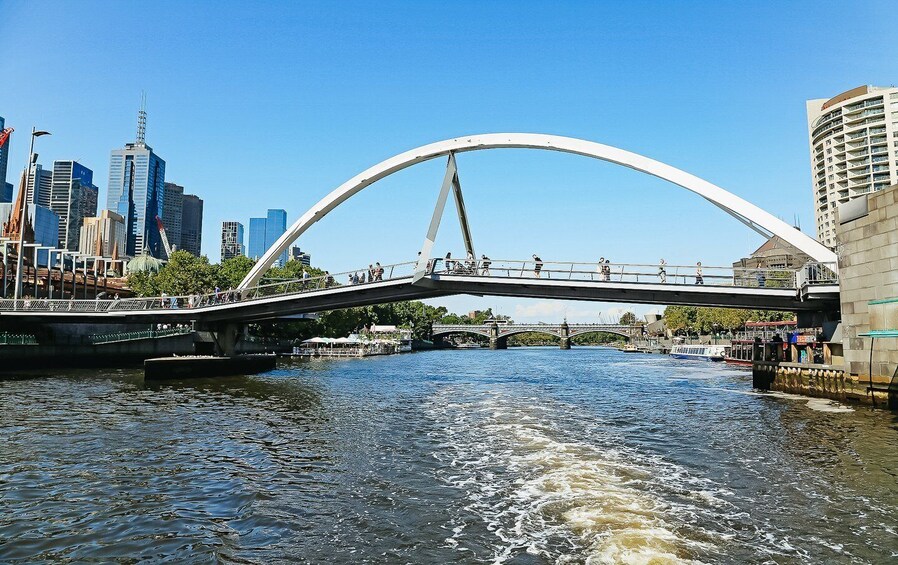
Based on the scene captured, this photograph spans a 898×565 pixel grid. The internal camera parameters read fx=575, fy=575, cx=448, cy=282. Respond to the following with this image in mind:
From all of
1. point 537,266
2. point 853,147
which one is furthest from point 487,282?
point 853,147

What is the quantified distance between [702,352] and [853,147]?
7386cm

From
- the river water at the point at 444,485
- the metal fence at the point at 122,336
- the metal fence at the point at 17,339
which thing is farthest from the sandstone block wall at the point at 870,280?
the metal fence at the point at 122,336

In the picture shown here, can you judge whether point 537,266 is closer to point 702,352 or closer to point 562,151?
point 562,151

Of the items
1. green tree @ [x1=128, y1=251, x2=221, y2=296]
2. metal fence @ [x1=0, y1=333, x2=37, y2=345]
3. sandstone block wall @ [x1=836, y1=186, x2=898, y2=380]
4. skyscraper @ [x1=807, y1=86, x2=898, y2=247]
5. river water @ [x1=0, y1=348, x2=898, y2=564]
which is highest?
skyscraper @ [x1=807, y1=86, x2=898, y2=247]

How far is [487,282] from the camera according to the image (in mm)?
36281

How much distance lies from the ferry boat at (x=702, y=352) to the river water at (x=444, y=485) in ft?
207

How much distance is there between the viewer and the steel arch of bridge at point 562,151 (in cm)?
3566

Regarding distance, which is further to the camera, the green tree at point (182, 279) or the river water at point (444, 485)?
the green tree at point (182, 279)

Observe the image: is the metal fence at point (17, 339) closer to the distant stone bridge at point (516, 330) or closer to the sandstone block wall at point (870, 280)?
the sandstone block wall at point (870, 280)

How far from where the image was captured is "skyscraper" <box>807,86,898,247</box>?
398 feet

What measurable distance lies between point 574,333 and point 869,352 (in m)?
132

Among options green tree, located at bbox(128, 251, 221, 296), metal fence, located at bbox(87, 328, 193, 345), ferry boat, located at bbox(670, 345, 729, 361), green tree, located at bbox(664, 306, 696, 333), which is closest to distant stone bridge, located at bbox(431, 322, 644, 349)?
green tree, located at bbox(664, 306, 696, 333)

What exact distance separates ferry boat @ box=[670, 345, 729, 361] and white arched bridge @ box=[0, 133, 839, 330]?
47.5m

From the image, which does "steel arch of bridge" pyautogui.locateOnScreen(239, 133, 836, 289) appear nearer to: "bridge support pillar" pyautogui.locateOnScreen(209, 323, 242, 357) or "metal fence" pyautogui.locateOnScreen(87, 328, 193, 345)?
"bridge support pillar" pyautogui.locateOnScreen(209, 323, 242, 357)
